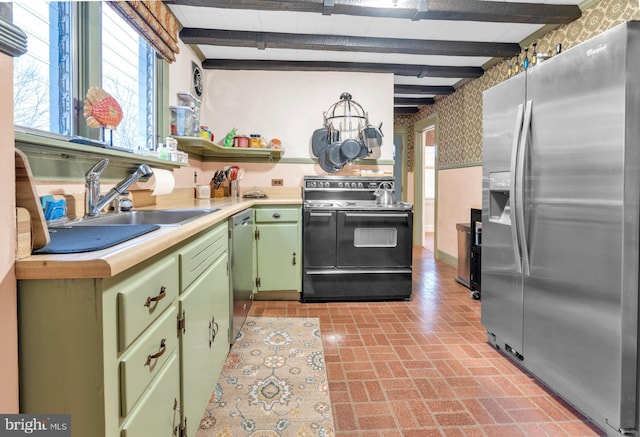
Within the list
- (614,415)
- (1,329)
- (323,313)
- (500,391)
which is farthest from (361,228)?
(1,329)

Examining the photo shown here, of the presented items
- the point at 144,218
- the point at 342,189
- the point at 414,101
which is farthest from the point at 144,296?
the point at 414,101

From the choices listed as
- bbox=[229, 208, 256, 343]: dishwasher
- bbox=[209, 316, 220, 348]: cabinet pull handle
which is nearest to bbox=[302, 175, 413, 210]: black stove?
bbox=[229, 208, 256, 343]: dishwasher

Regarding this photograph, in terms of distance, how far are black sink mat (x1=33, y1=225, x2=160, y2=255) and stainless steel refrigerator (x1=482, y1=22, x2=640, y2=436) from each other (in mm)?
1745

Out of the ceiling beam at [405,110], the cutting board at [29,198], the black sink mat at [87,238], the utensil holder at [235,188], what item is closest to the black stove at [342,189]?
the utensil holder at [235,188]

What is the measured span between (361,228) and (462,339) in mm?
1219

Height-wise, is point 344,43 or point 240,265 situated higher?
point 344,43

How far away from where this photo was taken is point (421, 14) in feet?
9.18

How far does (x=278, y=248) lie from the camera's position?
334cm

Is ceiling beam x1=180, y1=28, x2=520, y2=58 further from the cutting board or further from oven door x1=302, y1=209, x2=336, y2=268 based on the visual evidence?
the cutting board

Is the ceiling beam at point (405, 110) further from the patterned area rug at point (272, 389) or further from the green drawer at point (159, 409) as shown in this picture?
the green drawer at point (159, 409)

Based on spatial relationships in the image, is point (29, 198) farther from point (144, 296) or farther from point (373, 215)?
point (373, 215)

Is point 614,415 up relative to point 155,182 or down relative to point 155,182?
down

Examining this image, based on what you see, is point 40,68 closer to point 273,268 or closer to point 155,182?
point 155,182

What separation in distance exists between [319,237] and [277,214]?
0.43 m
